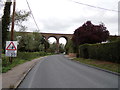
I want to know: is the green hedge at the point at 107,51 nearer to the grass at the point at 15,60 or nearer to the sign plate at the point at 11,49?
the sign plate at the point at 11,49

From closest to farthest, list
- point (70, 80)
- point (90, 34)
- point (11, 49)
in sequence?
point (70, 80) → point (11, 49) → point (90, 34)

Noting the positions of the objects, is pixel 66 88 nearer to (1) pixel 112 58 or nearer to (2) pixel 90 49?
(1) pixel 112 58

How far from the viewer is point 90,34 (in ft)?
104

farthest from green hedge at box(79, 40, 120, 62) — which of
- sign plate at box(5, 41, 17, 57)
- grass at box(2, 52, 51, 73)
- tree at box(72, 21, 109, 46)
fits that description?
grass at box(2, 52, 51, 73)

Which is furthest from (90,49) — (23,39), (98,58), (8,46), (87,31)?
(23,39)

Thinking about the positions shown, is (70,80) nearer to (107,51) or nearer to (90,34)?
(107,51)

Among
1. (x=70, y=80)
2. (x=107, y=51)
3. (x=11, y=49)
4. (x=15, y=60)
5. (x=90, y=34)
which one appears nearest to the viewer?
(x=70, y=80)

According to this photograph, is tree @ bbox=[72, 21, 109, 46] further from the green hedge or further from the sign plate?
the sign plate

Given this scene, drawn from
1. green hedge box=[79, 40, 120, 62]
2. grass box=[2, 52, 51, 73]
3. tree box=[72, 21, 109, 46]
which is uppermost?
tree box=[72, 21, 109, 46]

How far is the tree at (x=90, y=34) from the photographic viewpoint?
105 feet

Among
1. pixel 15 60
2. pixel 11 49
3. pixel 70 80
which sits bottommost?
pixel 15 60

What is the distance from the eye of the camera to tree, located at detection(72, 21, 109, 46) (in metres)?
32.0

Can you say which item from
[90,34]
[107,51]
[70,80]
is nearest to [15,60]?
[107,51]

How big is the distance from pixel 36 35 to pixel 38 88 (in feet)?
178
